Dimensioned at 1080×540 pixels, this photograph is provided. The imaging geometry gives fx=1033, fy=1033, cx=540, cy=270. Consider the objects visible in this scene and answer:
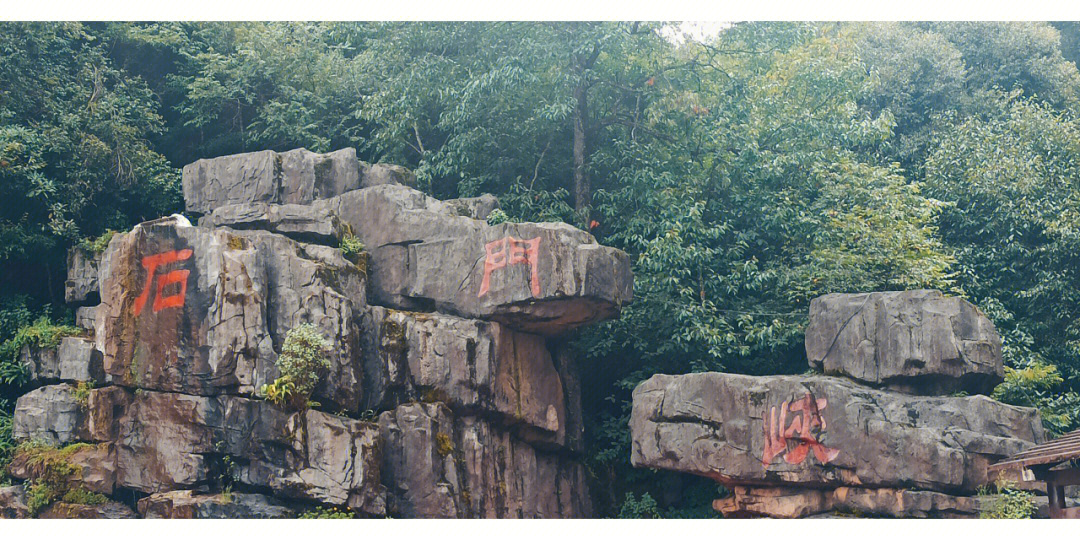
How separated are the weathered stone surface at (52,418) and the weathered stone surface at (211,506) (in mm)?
1675

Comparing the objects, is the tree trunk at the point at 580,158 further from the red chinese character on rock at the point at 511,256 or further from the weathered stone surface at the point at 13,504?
the weathered stone surface at the point at 13,504

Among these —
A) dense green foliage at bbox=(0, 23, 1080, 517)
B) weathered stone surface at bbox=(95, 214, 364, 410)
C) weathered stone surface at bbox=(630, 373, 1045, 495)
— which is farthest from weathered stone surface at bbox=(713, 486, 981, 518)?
weathered stone surface at bbox=(95, 214, 364, 410)

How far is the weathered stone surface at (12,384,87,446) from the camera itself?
13531 millimetres

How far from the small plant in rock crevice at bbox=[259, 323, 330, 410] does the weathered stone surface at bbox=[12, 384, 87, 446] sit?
272 cm

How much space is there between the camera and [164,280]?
1348cm

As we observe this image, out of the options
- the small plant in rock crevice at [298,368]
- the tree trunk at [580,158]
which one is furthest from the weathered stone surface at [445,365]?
the tree trunk at [580,158]

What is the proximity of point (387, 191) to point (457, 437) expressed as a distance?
3833mm

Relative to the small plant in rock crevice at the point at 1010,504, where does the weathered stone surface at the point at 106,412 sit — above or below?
above

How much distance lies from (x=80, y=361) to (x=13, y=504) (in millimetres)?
1998

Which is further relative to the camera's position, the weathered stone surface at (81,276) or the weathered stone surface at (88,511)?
the weathered stone surface at (81,276)

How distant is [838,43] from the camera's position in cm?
2230

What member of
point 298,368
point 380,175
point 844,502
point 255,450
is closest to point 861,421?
point 844,502

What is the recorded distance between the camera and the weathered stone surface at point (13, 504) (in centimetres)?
1309

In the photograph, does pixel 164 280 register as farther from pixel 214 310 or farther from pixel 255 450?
pixel 255 450
